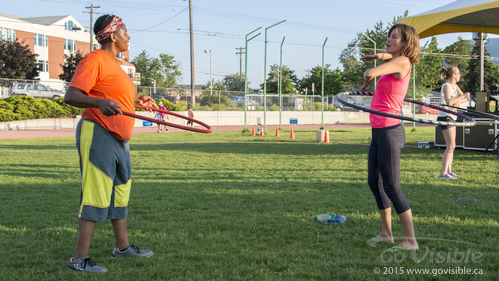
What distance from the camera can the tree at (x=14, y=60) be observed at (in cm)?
4497

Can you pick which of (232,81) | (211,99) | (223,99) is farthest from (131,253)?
(232,81)

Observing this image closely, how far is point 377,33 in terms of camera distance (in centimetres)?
6019

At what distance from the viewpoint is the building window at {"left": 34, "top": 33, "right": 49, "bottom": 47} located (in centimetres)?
6788

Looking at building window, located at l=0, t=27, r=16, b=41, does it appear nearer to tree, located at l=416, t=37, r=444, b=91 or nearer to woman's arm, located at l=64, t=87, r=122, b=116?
tree, located at l=416, t=37, r=444, b=91

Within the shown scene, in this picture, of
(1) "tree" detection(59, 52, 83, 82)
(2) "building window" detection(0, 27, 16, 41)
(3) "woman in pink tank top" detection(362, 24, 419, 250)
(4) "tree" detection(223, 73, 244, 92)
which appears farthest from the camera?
(4) "tree" detection(223, 73, 244, 92)

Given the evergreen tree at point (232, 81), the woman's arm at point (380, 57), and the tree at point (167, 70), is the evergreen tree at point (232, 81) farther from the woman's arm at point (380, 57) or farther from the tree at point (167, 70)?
the woman's arm at point (380, 57)

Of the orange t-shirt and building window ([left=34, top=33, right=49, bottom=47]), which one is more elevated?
building window ([left=34, top=33, right=49, bottom=47])

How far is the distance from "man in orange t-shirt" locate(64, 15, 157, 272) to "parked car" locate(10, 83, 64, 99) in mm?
35959

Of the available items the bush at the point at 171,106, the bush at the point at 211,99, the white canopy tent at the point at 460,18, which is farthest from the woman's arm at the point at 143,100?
the bush at the point at 211,99

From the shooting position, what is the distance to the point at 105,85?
12.7 feet

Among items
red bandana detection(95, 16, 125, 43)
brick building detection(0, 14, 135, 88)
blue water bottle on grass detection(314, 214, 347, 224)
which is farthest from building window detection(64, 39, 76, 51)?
red bandana detection(95, 16, 125, 43)

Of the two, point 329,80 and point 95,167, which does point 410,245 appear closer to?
point 95,167

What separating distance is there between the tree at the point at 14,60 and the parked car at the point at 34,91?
9784mm

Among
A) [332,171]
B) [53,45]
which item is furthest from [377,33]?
[332,171]
